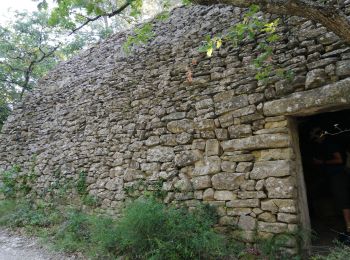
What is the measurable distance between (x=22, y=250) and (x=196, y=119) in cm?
323

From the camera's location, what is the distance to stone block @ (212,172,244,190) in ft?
11.7

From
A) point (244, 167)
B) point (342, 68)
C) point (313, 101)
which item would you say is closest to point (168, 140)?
point (244, 167)

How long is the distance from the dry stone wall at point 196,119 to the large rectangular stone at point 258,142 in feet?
0.04

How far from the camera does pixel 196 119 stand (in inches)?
163

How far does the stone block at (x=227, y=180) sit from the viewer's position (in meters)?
3.57

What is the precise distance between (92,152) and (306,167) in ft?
13.0

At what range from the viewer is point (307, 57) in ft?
11.1

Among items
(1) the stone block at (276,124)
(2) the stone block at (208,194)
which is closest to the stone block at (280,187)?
(1) the stone block at (276,124)

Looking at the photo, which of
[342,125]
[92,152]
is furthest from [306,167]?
[92,152]

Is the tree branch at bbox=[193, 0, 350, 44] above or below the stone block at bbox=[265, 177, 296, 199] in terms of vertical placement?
above

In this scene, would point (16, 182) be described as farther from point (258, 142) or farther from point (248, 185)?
point (258, 142)

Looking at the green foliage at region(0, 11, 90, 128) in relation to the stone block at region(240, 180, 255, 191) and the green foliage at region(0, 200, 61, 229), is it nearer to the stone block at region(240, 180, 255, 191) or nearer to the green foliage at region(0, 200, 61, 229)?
the green foliage at region(0, 200, 61, 229)

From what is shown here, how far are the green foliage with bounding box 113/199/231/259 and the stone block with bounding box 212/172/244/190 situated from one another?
0.39m

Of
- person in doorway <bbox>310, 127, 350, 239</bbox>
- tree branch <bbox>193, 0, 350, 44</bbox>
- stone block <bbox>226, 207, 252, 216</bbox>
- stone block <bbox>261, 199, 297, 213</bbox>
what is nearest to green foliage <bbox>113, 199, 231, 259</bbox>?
stone block <bbox>226, 207, 252, 216</bbox>
